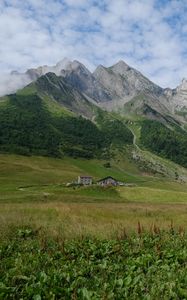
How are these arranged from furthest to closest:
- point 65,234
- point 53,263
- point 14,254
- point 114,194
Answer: point 114,194, point 65,234, point 14,254, point 53,263

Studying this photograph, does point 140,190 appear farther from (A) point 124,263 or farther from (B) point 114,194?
(A) point 124,263

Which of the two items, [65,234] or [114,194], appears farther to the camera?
[114,194]

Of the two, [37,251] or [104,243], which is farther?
[104,243]

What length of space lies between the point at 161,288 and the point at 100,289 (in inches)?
58.7

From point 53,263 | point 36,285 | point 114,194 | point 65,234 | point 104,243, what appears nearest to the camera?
point 36,285

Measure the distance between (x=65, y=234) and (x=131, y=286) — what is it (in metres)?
8.52

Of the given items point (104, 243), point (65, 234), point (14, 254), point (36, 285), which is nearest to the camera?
point (36, 285)

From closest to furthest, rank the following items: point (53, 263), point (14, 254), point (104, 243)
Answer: point (53, 263)
point (14, 254)
point (104, 243)

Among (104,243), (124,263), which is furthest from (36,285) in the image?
(104,243)

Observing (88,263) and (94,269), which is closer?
(94,269)

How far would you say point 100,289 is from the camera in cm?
1073

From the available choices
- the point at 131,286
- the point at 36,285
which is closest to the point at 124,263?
the point at 131,286

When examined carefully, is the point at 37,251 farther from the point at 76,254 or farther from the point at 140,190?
the point at 140,190

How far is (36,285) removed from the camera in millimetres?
10516
